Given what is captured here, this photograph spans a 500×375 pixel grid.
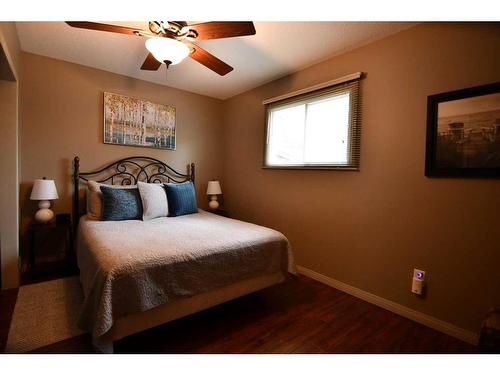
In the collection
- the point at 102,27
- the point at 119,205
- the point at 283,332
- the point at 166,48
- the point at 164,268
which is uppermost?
the point at 102,27

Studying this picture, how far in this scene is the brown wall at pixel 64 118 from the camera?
8.07ft

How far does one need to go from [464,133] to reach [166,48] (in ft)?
6.76

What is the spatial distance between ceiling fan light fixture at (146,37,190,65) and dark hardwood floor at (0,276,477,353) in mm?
1865

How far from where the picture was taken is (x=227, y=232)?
201cm

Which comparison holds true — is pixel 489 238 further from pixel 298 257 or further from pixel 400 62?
pixel 298 257

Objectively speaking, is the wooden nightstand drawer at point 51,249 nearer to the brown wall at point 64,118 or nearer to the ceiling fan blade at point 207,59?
the brown wall at point 64,118

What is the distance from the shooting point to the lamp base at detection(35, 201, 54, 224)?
7.63ft

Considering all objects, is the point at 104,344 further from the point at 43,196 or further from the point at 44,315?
the point at 43,196

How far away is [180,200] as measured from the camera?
280cm

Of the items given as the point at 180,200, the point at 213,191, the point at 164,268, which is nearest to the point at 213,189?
the point at 213,191

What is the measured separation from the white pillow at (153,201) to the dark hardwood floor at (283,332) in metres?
1.20

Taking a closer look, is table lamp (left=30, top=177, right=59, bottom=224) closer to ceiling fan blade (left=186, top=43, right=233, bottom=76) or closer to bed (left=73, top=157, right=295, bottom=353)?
bed (left=73, top=157, right=295, bottom=353)

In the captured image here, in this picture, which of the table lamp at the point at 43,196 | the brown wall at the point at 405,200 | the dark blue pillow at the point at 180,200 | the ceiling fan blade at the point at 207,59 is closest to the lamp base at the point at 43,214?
the table lamp at the point at 43,196
